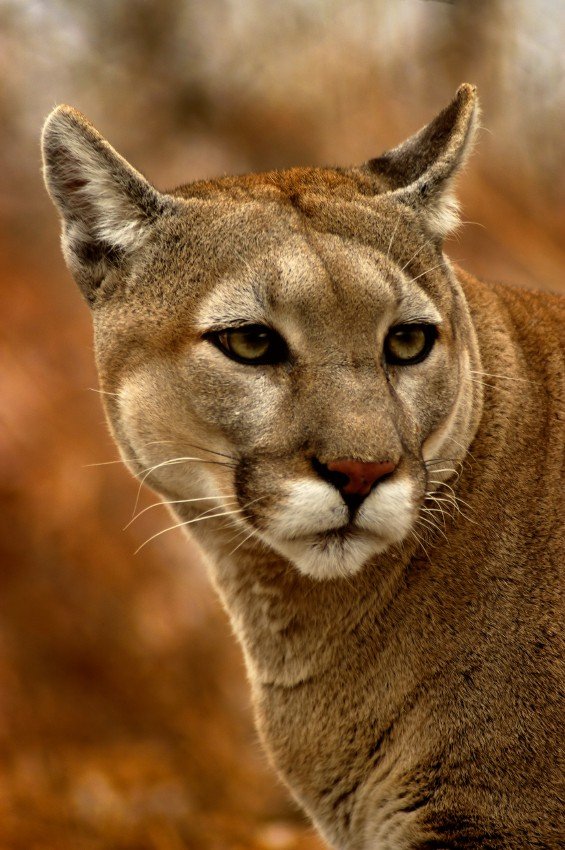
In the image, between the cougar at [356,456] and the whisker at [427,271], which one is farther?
Answer: the whisker at [427,271]

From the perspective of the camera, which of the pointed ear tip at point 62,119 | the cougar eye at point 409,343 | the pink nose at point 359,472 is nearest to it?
the pink nose at point 359,472

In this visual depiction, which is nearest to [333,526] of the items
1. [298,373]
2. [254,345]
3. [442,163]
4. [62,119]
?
[298,373]

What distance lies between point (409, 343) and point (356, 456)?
0.49 meters

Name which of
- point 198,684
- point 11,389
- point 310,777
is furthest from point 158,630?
point 310,777

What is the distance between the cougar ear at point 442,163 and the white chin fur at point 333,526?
34.3 inches

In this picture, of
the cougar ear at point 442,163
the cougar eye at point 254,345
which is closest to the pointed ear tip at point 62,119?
the cougar eye at point 254,345

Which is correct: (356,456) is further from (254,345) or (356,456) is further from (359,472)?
(254,345)

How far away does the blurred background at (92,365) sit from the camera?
5.35m

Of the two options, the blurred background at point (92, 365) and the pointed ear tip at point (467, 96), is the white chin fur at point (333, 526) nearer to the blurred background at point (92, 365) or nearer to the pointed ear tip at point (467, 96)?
the pointed ear tip at point (467, 96)

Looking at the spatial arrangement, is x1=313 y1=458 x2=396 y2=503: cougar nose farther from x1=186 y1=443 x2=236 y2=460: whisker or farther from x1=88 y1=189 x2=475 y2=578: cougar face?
x1=186 y1=443 x2=236 y2=460: whisker

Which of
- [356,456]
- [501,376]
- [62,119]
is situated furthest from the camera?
[501,376]

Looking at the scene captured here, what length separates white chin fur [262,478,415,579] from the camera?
238cm

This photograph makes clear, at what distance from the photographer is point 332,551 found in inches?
98.1

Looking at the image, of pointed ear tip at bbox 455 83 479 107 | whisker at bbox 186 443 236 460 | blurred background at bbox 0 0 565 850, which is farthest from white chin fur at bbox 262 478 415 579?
blurred background at bbox 0 0 565 850
